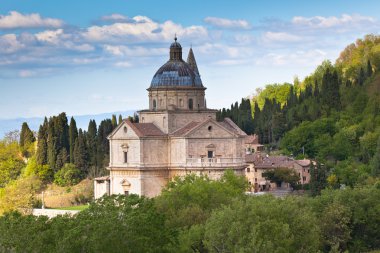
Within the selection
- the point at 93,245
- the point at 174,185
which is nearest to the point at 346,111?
the point at 174,185

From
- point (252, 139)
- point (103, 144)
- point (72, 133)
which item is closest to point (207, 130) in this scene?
point (103, 144)

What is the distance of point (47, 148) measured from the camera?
9819cm

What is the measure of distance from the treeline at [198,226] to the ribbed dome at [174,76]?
1443cm

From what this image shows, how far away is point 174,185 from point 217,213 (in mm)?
12212

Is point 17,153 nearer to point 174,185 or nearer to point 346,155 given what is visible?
point 346,155

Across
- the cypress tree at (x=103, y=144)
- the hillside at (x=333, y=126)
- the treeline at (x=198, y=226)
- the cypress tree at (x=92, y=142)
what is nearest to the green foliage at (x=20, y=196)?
the cypress tree at (x=103, y=144)

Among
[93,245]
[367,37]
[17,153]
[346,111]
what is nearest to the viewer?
[93,245]

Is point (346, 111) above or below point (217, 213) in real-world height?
above

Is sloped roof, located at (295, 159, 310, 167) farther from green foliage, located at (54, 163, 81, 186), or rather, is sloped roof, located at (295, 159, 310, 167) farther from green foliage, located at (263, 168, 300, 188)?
green foliage, located at (54, 163, 81, 186)

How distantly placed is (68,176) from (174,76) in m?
23.2

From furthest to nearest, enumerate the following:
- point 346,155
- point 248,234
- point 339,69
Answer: point 339,69, point 346,155, point 248,234

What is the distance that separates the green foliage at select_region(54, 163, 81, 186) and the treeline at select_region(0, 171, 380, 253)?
34843 millimetres

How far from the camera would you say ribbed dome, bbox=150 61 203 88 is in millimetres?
73875

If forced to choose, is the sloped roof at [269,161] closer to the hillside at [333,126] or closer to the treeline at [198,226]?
the hillside at [333,126]
